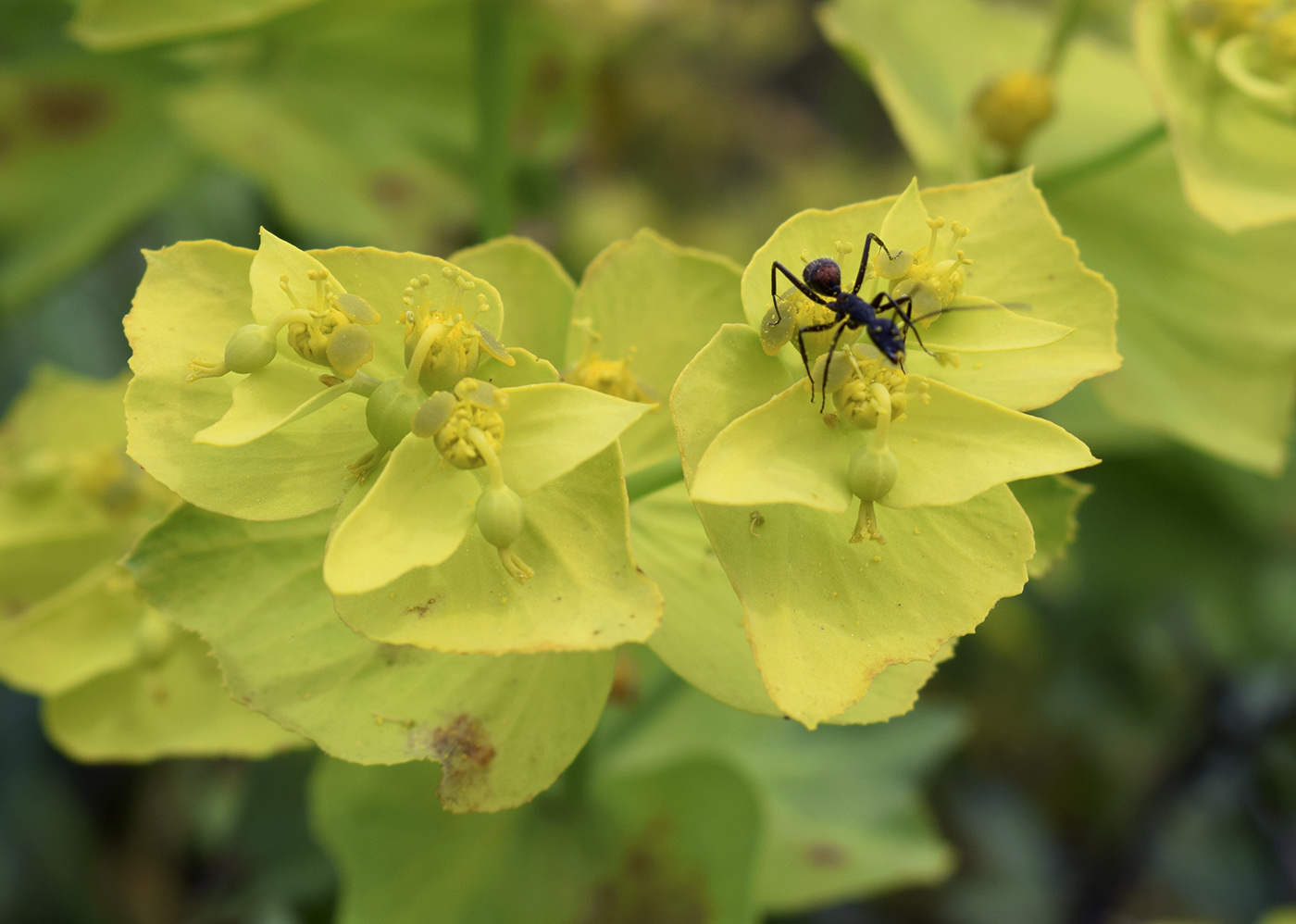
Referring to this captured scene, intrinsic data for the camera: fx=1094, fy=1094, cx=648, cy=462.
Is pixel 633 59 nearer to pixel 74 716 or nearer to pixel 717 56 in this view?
pixel 717 56

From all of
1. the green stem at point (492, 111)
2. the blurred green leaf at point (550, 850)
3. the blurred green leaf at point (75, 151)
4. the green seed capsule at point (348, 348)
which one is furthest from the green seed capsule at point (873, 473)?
the blurred green leaf at point (75, 151)

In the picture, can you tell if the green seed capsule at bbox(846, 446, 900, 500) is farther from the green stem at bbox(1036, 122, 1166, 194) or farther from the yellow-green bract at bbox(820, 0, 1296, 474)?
the green stem at bbox(1036, 122, 1166, 194)

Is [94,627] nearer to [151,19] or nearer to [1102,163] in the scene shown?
[151,19]

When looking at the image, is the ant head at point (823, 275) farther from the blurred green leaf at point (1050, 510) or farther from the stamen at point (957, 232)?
the blurred green leaf at point (1050, 510)

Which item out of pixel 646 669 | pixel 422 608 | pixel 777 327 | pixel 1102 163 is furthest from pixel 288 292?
pixel 1102 163

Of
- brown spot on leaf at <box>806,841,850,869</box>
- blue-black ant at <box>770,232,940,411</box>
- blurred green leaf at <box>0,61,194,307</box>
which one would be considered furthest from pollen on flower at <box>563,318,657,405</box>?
blurred green leaf at <box>0,61,194,307</box>
